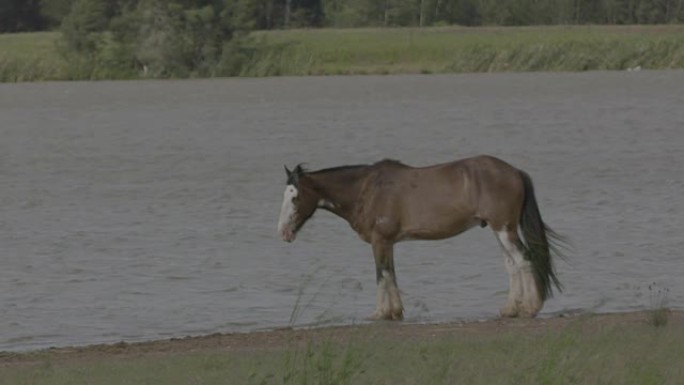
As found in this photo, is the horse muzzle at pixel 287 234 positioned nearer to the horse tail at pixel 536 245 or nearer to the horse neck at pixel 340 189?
the horse neck at pixel 340 189

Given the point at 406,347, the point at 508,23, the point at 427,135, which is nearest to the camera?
the point at 406,347

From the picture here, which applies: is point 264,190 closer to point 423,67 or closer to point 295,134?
point 295,134

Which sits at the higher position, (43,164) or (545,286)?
(545,286)

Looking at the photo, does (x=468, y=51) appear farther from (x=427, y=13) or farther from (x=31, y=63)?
(x=427, y=13)

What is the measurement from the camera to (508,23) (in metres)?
95.3

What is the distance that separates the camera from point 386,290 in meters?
13.4

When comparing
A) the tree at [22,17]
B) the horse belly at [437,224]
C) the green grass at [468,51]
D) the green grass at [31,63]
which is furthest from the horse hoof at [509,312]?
the tree at [22,17]

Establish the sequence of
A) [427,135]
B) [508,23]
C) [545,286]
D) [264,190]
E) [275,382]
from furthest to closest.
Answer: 1. [508,23]
2. [427,135]
3. [264,190]
4. [545,286]
5. [275,382]

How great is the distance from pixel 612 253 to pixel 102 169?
13651 millimetres

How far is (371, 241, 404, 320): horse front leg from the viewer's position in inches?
523

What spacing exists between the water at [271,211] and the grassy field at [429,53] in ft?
47.6

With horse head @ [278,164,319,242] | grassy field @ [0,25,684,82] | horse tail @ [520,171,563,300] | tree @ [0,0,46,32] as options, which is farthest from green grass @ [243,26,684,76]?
horse tail @ [520,171,563,300]

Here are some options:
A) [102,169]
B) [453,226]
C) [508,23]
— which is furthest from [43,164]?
[508,23]

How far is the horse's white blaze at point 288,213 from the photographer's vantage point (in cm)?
1352
